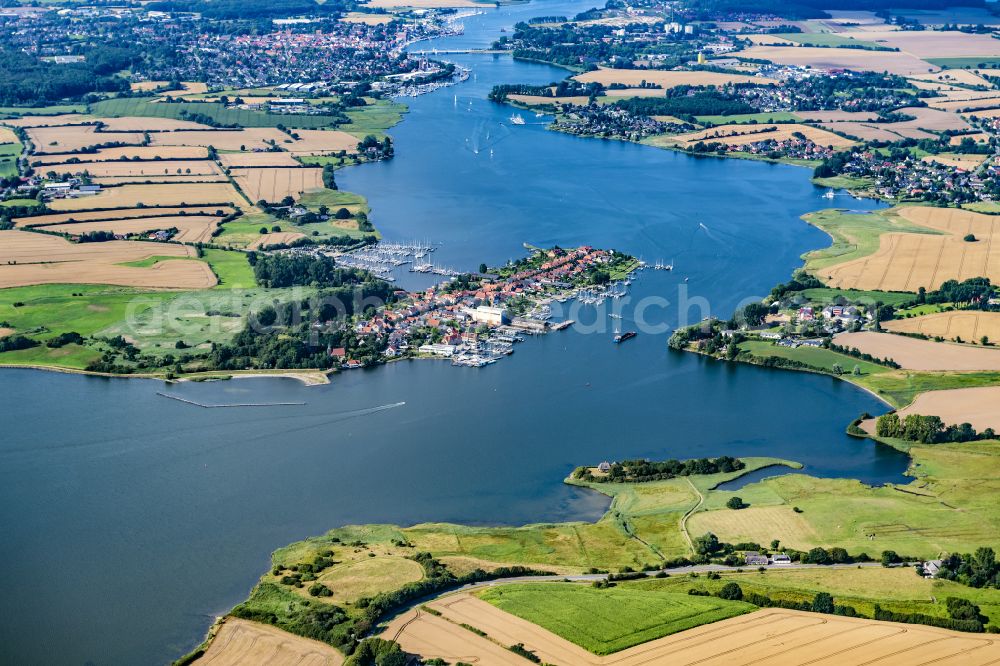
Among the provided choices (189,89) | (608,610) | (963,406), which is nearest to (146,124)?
(189,89)

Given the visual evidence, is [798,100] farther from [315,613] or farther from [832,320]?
[315,613]

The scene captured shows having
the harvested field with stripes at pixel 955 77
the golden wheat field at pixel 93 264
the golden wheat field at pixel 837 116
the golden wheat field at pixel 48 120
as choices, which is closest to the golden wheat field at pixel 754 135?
the golden wheat field at pixel 837 116

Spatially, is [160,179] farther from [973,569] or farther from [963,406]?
[973,569]

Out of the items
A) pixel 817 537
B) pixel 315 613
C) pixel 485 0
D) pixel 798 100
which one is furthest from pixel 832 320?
pixel 485 0

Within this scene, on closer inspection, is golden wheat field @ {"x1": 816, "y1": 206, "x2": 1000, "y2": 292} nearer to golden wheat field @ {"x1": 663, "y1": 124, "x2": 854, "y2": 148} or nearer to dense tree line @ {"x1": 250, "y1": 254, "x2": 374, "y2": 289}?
golden wheat field @ {"x1": 663, "y1": 124, "x2": 854, "y2": 148}

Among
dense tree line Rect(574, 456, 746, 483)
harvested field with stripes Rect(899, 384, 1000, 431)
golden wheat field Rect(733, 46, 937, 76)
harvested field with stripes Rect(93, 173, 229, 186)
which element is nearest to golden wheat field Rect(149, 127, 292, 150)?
harvested field with stripes Rect(93, 173, 229, 186)

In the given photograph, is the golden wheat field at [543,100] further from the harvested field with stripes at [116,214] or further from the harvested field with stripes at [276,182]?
the harvested field with stripes at [116,214]
